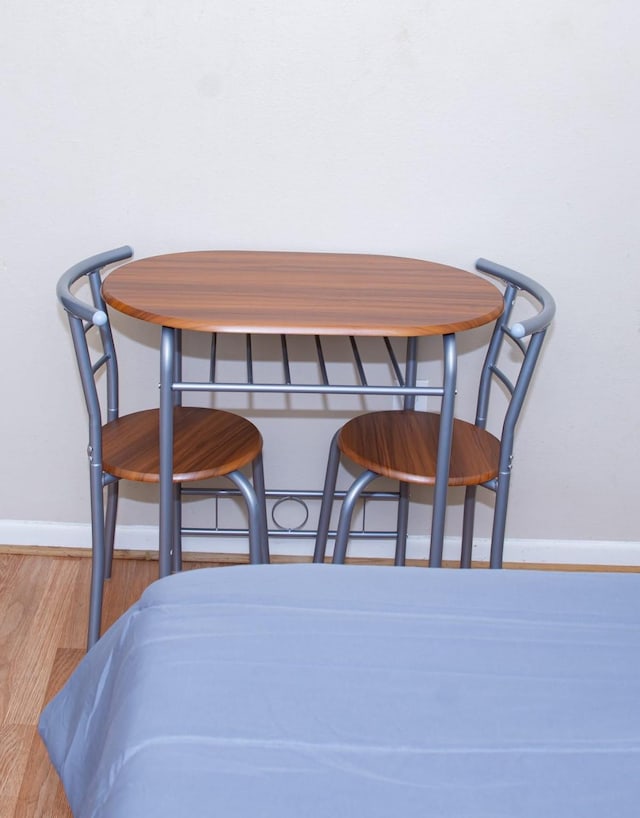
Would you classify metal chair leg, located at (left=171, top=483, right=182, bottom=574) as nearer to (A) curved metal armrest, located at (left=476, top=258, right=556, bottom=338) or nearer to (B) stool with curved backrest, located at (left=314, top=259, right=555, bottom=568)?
(B) stool with curved backrest, located at (left=314, top=259, right=555, bottom=568)

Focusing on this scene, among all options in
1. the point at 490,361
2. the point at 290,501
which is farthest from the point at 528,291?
the point at 290,501

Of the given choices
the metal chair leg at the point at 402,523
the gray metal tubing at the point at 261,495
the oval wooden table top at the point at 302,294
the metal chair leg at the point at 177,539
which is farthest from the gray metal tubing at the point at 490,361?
the metal chair leg at the point at 177,539

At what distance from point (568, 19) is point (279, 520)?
123 centimetres

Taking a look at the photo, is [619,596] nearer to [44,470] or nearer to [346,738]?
[346,738]

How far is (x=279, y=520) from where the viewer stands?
2.21 m

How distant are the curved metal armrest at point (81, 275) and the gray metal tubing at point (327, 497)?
0.57 metres

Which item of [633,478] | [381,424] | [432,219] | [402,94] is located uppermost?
[402,94]

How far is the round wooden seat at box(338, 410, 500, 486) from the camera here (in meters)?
1.69

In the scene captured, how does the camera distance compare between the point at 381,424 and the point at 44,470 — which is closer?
the point at 381,424

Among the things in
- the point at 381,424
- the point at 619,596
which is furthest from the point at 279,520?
the point at 619,596

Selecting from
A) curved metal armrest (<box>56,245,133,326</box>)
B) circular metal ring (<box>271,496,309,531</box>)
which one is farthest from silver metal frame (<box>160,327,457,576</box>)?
circular metal ring (<box>271,496,309,531</box>)

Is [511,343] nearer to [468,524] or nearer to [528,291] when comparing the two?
[528,291]

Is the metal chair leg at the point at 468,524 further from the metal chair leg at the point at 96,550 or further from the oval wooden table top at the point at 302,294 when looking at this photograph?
the metal chair leg at the point at 96,550

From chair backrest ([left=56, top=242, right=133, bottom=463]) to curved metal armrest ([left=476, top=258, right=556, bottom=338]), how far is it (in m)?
0.67
